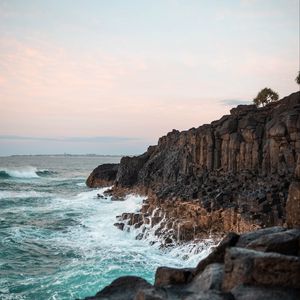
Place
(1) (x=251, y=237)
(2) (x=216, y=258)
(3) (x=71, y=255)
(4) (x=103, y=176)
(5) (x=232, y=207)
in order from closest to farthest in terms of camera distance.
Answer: (2) (x=216, y=258) → (1) (x=251, y=237) → (3) (x=71, y=255) → (5) (x=232, y=207) → (4) (x=103, y=176)

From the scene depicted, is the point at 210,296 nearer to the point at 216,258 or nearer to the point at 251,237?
the point at 216,258

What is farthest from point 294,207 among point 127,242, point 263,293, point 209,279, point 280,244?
point 127,242

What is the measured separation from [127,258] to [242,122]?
17.5m

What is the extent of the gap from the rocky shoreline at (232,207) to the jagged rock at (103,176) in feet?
74.6

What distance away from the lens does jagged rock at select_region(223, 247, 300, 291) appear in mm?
9133

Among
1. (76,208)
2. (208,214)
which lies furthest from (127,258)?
(76,208)

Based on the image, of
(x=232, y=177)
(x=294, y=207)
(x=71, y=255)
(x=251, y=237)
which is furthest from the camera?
(x=232, y=177)

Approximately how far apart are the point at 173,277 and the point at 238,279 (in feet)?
7.47

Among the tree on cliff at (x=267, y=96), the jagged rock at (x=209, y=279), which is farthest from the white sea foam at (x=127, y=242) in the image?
the tree on cliff at (x=267, y=96)

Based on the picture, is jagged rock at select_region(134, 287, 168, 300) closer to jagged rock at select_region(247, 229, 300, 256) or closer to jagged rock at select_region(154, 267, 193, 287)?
jagged rock at select_region(154, 267, 193, 287)

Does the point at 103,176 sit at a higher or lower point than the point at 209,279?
lower

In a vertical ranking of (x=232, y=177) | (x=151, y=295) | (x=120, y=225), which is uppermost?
(x=232, y=177)

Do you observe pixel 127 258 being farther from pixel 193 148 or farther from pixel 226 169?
pixel 193 148

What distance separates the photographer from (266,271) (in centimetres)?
922
